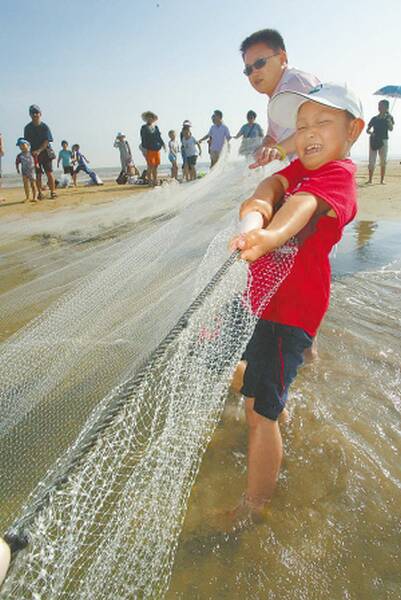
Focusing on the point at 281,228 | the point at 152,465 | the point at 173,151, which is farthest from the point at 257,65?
the point at 173,151

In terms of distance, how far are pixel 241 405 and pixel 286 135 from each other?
174 centimetres

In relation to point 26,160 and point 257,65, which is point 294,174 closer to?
point 257,65

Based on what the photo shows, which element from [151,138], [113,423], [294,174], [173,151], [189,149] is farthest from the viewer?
[173,151]

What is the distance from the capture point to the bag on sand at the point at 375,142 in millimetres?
9717

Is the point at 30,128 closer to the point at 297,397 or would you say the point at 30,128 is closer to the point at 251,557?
the point at 297,397

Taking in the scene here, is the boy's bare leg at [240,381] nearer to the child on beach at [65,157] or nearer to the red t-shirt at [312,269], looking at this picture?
the red t-shirt at [312,269]

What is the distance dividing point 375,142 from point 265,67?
871 cm

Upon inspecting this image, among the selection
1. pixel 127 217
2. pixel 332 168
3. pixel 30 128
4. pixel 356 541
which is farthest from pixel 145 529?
pixel 30 128

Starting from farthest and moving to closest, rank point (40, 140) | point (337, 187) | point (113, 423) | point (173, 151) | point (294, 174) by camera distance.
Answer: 1. point (173, 151)
2. point (40, 140)
3. point (294, 174)
4. point (337, 187)
5. point (113, 423)

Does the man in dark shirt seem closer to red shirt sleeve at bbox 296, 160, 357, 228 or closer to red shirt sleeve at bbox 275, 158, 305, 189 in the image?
red shirt sleeve at bbox 275, 158, 305, 189

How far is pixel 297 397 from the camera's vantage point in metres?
2.27

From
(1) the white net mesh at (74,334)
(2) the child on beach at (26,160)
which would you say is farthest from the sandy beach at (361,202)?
(1) the white net mesh at (74,334)

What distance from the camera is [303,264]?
4.55ft

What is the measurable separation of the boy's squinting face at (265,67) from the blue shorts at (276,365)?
6.35 ft
